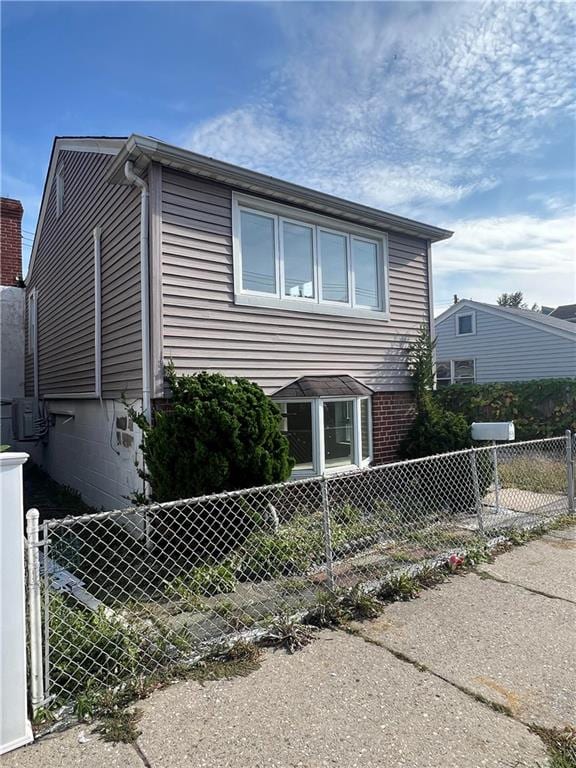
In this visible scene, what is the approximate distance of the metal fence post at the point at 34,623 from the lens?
2373 mm

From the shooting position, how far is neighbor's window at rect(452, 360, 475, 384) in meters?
19.5

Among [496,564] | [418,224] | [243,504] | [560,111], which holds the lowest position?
[496,564]

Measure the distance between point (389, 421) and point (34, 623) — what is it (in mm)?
6110

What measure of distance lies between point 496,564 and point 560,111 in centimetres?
597

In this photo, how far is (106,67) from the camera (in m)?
6.18

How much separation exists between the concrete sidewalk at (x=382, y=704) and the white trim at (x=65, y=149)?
250 inches

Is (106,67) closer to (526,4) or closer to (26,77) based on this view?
(26,77)

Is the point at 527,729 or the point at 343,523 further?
the point at 343,523

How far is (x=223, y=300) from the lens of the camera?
591cm

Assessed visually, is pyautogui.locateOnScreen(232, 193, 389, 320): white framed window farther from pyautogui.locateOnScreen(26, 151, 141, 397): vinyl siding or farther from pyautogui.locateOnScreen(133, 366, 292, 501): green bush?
pyautogui.locateOnScreen(133, 366, 292, 501): green bush

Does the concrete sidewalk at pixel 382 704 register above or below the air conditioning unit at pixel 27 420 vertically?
below

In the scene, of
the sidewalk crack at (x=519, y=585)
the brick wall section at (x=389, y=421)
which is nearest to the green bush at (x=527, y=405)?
the brick wall section at (x=389, y=421)

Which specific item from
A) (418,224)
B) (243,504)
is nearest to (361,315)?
(418,224)

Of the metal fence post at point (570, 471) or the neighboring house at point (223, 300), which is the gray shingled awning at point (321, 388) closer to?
the neighboring house at point (223, 300)
